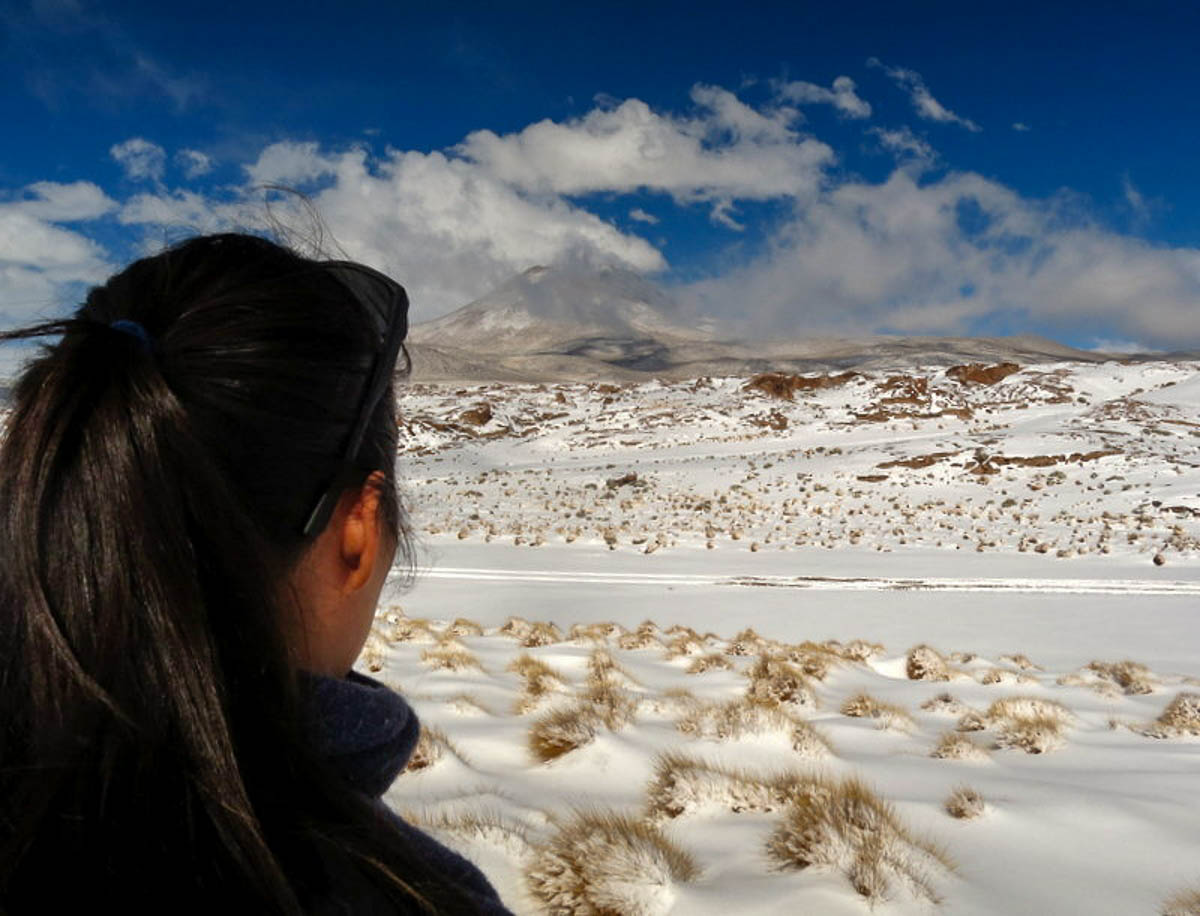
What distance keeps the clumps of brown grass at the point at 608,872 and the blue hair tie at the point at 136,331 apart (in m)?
1.65

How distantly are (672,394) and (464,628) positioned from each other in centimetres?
4675

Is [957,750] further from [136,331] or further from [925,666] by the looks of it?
[136,331]

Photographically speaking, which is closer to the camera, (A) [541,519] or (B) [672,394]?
(A) [541,519]

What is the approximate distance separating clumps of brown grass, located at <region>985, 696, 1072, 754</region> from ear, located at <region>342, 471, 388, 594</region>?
3.84m

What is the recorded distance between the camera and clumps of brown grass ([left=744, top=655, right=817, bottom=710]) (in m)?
4.71

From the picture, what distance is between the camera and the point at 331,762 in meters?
0.99

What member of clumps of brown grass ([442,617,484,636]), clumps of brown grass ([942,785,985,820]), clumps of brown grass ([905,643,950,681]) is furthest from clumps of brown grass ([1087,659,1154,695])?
clumps of brown grass ([442,617,484,636])

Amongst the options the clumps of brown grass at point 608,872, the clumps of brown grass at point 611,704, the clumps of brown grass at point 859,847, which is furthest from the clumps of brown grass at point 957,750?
the clumps of brown grass at point 608,872

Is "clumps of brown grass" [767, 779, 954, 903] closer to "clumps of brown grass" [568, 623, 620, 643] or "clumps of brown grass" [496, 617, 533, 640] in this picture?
"clumps of brown grass" [568, 623, 620, 643]

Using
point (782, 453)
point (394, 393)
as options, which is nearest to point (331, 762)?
point (394, 393)

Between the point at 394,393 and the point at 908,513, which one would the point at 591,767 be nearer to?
the point at 394,393

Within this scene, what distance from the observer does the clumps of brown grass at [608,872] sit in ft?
6.23

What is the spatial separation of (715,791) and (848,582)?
35.3ft

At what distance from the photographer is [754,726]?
11.9ft
